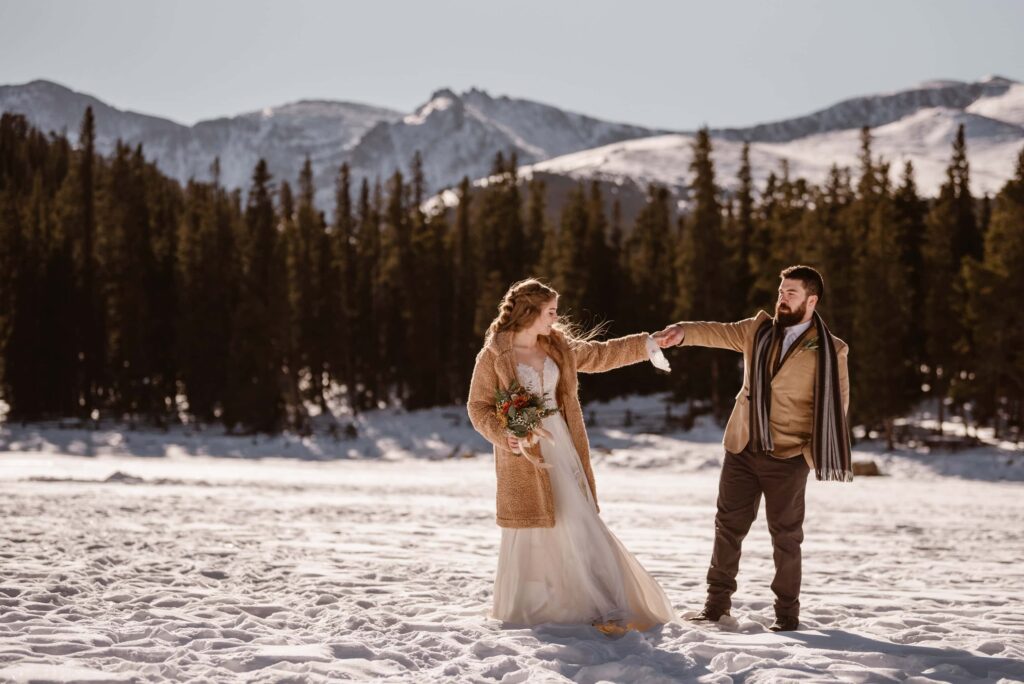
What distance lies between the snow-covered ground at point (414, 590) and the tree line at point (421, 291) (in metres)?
18.2

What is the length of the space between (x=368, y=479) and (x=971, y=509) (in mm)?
14361

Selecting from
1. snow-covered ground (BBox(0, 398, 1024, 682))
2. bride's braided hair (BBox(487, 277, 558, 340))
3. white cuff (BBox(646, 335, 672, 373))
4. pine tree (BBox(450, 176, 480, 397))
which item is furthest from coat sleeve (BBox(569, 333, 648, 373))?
pine tree (BBox(450, 176, 480, 397))

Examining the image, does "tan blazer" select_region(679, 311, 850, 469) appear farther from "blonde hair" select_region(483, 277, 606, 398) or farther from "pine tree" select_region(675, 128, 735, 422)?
"pine tree" select_region(675, 128, 735, 422)

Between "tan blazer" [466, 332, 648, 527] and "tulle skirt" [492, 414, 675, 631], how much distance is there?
11cm

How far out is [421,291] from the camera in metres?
A: 55.0

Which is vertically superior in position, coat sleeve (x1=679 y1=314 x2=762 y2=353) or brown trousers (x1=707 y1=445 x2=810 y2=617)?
coat sleeve (x1=679 y1=314 x2=762 y2=353)

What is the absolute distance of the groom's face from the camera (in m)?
6.71

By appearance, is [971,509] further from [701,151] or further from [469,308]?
[469,308]

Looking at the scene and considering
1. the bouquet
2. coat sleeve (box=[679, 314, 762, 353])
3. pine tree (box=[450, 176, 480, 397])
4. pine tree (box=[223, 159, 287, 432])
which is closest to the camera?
the bouquet

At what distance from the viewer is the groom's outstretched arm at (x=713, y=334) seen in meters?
6.89

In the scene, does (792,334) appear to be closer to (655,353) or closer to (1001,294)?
(655,353)

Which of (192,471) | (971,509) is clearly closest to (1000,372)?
(971,509)

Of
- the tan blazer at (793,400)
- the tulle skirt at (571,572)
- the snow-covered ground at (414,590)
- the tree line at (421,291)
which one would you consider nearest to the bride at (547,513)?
the tulle skirt at (571,572)

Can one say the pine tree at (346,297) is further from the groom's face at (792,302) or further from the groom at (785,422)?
the groom's face at (792,302)
